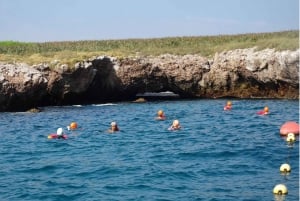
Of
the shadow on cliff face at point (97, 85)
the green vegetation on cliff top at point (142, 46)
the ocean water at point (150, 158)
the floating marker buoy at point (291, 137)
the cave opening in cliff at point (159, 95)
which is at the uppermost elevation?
the green vegetation on cliff top at point (142, 46)

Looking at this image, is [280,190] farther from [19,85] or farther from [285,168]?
[19,85]

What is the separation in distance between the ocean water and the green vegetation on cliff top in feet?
37.8

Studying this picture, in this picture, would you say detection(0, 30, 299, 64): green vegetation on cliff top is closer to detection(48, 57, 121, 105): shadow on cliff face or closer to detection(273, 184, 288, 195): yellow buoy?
detection(48, 57, 121, 105): shadow on cliff face

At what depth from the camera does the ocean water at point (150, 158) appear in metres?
16.8

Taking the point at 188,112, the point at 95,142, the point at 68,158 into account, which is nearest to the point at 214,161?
the point at 68,158

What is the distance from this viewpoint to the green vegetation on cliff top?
48.4 metres

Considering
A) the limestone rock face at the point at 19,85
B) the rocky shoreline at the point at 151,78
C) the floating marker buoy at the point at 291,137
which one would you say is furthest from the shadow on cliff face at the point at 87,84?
the floating marker buoy at the point at 291,137

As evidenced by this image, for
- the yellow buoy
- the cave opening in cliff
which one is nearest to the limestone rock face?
the cave opening in cliff

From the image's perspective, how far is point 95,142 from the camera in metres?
27.5

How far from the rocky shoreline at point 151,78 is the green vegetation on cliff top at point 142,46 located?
1469 mm

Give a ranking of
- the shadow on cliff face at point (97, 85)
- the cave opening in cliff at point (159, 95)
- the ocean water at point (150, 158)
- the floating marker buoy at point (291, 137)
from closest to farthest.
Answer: the ocean water at point (150, 158)
the floating marker buoy at point (291, 137)
the shadow on cliff face at point (97, 85)
the cave opening in cliff at point (159, 95)

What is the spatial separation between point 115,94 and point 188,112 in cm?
1499

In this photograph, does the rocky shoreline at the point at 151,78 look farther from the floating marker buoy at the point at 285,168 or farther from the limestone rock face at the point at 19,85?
the floating marker buoy at the point at 285,168

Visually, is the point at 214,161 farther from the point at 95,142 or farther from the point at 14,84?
the point at 14,84
